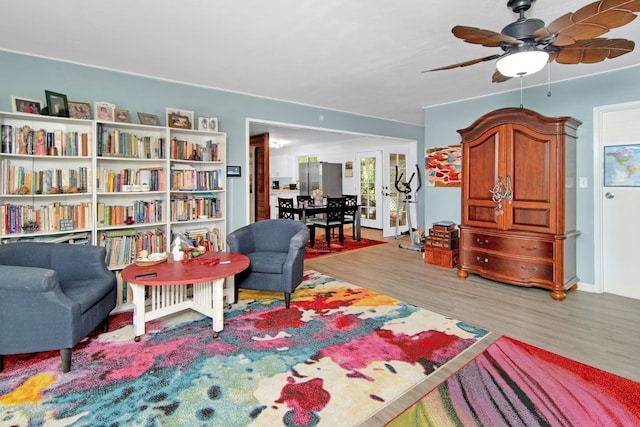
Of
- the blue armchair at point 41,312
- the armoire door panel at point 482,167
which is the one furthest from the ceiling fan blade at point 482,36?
the blue armchair at point 41,312

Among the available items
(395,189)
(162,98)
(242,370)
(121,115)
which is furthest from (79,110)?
(395,189)

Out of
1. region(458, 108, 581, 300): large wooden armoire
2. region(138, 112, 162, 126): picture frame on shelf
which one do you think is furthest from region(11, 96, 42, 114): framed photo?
region(458, 108, 581, 300): large wooden armoire

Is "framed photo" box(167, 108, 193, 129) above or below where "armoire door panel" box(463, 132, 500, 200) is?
above

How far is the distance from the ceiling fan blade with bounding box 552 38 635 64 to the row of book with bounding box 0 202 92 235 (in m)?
4.10

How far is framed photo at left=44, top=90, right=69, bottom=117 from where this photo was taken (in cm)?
307

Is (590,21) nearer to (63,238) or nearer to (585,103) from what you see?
(585,103)

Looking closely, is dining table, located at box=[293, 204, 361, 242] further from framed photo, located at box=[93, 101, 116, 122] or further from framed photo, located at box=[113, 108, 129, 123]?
framed photo, located at box=[93, 101, 116, 122]

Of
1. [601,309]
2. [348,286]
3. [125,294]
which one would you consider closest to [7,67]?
[125,294]

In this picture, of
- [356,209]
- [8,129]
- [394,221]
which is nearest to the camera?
[8,129]

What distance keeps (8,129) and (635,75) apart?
19.9 ft

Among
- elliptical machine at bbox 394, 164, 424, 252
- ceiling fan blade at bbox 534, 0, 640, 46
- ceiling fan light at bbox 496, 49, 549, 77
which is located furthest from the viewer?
elliptical machine at bbox 394, 164, 424, 252

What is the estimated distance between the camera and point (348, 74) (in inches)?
→ 150

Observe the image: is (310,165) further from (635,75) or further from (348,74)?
(635,75)

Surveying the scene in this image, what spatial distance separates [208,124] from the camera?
4164 millimetres
